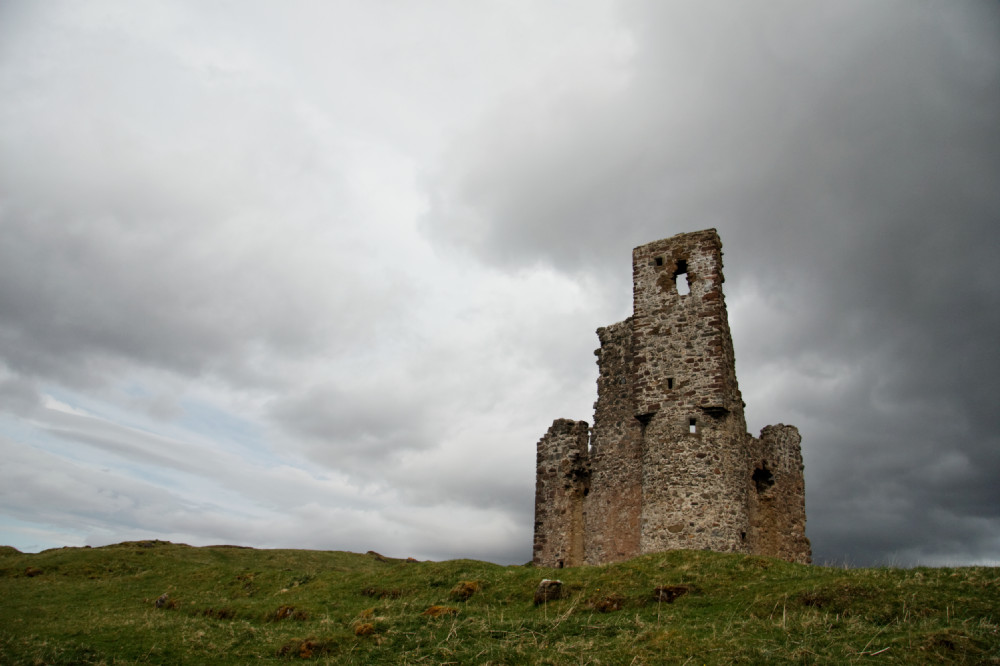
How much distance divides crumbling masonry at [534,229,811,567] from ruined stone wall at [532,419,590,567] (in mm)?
43

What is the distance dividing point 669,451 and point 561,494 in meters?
7.08

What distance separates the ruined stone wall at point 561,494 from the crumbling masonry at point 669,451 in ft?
0.14

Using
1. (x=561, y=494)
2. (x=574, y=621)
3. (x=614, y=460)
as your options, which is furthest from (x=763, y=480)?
(x=574, y=621)

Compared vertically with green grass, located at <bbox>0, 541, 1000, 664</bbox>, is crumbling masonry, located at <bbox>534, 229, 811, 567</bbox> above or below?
above

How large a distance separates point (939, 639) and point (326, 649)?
10393mm

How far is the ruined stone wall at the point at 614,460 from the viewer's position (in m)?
25.0

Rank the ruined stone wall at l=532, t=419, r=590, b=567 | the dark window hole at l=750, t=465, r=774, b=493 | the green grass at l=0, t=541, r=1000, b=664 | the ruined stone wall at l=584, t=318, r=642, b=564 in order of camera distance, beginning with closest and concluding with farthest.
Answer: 1. the green grass at l=0, t=541, r=1000, b=664
2. the ruined stone wall at l=584, t=318, r=642, b=564
3. the dark window hole at l=750, t=465, r=774, b=493
4. the ruined stone wall at l=532, t=419, r=590, b=567

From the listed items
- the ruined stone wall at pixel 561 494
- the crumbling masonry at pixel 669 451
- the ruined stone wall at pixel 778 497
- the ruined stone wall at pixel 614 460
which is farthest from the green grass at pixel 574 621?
the ruined stone wall at pixel 778 497

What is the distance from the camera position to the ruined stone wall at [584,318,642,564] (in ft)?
82.1

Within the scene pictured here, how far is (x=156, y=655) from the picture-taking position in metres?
13.0

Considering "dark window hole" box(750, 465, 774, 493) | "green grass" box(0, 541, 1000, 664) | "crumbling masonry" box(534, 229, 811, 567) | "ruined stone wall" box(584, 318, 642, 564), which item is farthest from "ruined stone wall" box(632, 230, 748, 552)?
"dark window hole" box(750, 465, 774, 493)

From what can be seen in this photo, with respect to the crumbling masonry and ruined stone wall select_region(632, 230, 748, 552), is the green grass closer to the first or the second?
ruined stone wall select_region(632, 230, 748, 552)

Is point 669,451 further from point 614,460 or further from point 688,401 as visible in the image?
point 614,460

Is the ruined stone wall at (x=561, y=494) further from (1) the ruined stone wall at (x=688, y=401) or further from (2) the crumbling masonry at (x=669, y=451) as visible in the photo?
(1) the ruined stone wall at (x=688, y=401)
